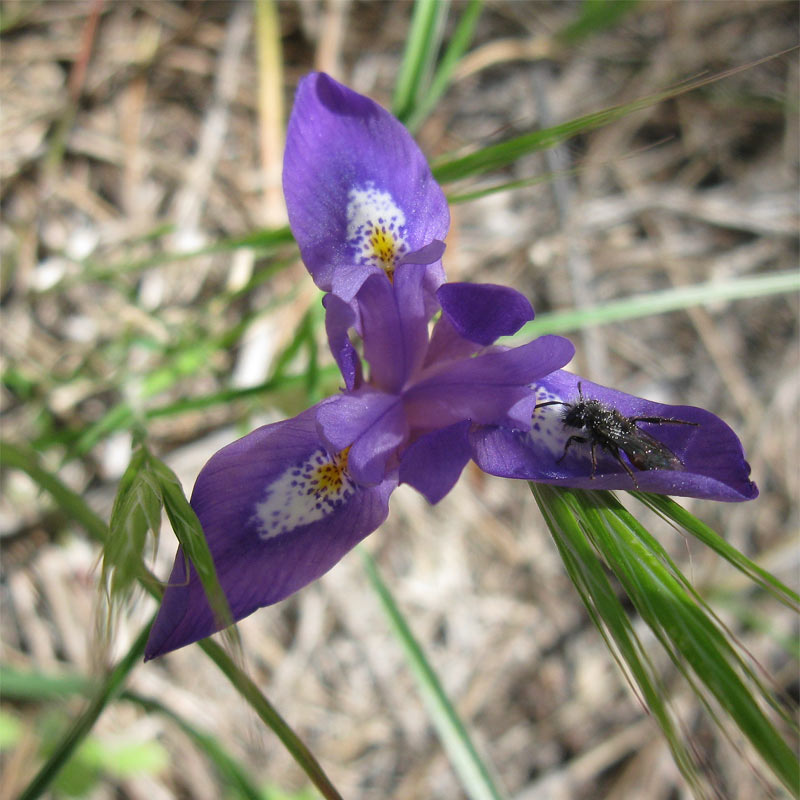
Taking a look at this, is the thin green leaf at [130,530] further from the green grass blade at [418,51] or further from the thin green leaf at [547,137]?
the green grass blade at [418,51]

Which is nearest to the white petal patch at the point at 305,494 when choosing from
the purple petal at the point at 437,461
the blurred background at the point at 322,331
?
the purple petal at the point at 437,461

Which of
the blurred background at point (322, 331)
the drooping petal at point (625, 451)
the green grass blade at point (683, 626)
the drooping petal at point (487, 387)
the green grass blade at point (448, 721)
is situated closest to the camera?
the green grass blade at point (683, 626)

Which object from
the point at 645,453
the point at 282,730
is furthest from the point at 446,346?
the point at 282,730

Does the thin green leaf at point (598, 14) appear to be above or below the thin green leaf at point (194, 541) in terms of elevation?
above

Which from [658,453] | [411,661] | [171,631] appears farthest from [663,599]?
[411,661]

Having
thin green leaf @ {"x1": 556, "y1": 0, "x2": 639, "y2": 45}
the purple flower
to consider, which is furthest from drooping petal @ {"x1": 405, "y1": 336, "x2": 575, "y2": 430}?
thin green leaf @ {"x1": 556, "y1": 0, "x2": 639, "y2": 45}

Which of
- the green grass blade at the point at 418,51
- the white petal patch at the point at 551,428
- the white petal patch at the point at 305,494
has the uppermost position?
the green grass blade at the point at 418,51

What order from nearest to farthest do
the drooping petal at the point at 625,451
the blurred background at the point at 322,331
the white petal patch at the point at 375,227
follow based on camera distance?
the drooping petal at the point at 625,451 → the white petal patch at the point at 375,227 → the blurred background at the point at 322,331
